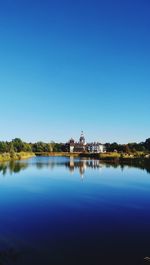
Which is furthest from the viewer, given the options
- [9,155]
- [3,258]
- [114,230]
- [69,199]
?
[9,155]

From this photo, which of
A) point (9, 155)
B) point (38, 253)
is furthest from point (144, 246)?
point (9, 155)

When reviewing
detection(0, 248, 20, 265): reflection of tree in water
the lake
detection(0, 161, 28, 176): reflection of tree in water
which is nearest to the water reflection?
detection(0, 161, 28, 176): reflection of tree in water

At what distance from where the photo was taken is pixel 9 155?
Result: 124m

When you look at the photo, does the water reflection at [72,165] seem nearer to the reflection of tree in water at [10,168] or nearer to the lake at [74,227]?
the reflection of tree in water at [10,168]

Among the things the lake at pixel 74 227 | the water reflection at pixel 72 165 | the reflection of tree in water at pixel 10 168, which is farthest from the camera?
the water reflection at pixel 72 165

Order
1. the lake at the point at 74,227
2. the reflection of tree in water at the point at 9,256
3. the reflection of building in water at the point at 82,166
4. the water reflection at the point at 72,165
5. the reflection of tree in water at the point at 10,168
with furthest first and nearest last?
the reflection of building in water at the point at 82,166 < the water reflection at the point at 72,165 < the reflection of tree in water at the point at 10,168 < the lake at the point at 74,227 < the reflection of tree in water at the point at 9,256

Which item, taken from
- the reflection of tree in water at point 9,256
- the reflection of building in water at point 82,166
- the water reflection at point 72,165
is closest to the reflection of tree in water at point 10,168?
the water reflection at point 72,165

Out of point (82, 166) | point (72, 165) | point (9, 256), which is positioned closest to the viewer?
point (9, 256)

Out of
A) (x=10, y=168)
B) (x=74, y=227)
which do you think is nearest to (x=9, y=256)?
(x=74, y=227)

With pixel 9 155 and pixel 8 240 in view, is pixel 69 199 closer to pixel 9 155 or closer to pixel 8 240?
pixel 8 240

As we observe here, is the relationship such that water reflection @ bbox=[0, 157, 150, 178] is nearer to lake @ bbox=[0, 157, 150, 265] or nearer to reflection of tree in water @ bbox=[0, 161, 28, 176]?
reflection of tree in water @ bbox=[0, 161, 28, 176]

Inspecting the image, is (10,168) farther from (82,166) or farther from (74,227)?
(74,227)

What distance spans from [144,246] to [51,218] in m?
10.6

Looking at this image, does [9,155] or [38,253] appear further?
[9,155]
